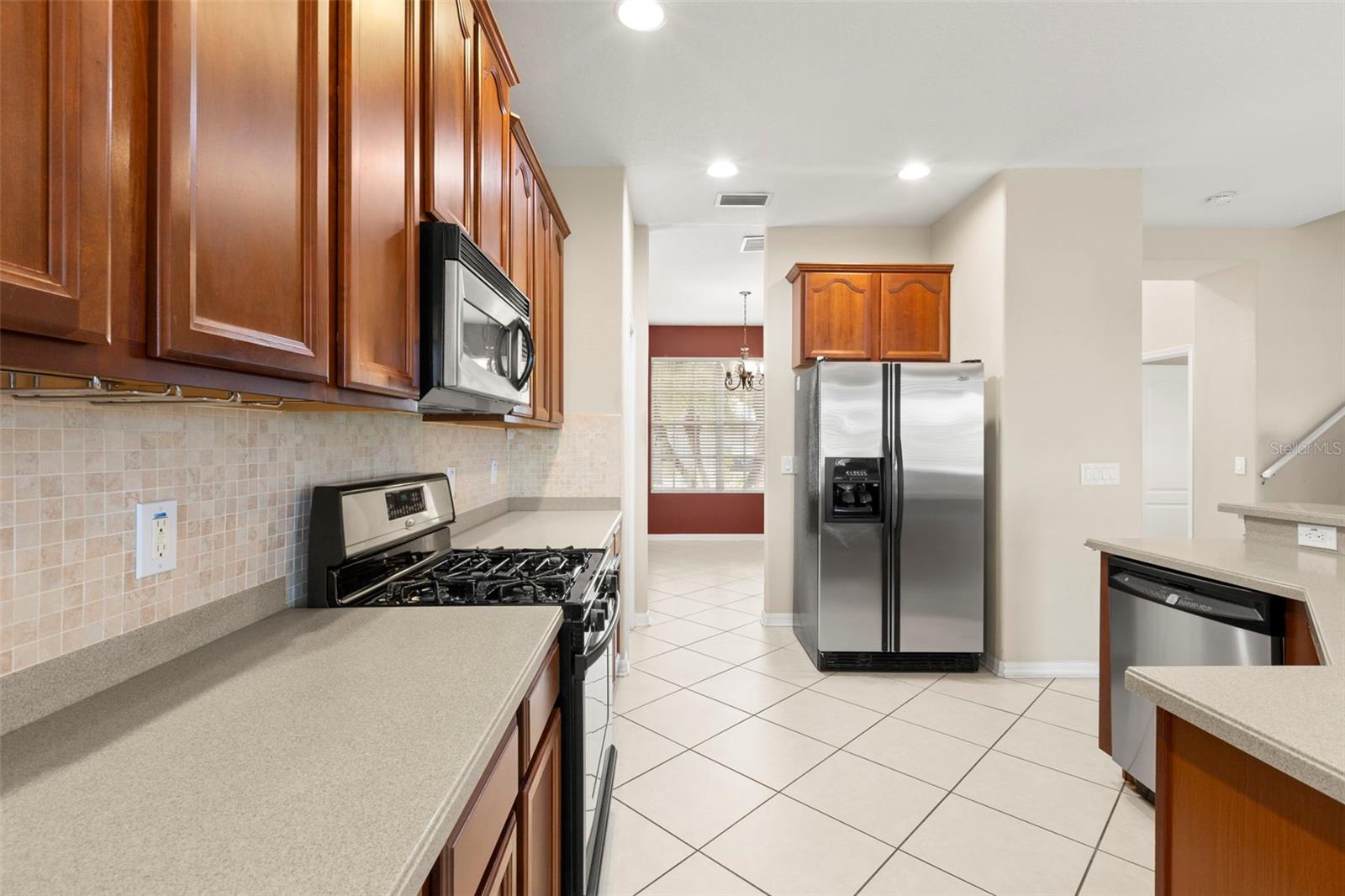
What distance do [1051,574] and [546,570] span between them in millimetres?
2919

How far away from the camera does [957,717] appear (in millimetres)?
2842

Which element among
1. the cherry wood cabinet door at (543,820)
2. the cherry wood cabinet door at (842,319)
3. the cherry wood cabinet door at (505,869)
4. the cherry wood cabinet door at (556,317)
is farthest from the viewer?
the cherry wood cabinet door at (842,319)

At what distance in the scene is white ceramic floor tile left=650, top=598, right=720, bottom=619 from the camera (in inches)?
179

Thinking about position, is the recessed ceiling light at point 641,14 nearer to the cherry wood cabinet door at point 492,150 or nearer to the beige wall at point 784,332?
the cherry wood cabinet door at point 492,150

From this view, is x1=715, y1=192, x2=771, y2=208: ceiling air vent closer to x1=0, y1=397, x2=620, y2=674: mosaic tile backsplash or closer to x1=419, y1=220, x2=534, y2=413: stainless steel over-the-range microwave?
x1=419, y1=220, x2=534, y2=413: stainless steel over-the-range microwave

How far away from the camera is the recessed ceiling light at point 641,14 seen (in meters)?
2.08

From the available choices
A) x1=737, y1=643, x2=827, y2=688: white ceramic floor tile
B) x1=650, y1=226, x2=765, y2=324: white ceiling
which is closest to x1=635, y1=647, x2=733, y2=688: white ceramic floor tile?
x1=737, y1=643, x2=827, y2=688: white ceramic floor tile

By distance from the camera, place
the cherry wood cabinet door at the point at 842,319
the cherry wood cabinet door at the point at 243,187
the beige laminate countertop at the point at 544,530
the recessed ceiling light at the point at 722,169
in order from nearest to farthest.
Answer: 1. the cherry wood cabinet door at the point at 243,187
2. the beige laminate countertop at the point at 544,530
3. the recessed ceiling light at the point at 722,169
4. the cherry wood cabinet door at the point at 842,319

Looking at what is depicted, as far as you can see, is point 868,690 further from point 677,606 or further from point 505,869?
point 505,869

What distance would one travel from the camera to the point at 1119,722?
222 cm

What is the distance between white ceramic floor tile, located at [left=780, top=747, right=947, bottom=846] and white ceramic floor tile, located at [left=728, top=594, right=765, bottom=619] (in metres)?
2.10

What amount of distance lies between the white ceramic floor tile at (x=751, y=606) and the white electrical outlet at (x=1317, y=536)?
292 centimetres

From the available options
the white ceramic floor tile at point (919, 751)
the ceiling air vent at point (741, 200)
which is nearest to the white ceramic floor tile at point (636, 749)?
the white ceramic floor tile at point (919, 751)

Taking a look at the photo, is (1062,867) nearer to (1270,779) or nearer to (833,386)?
(1270,779)
